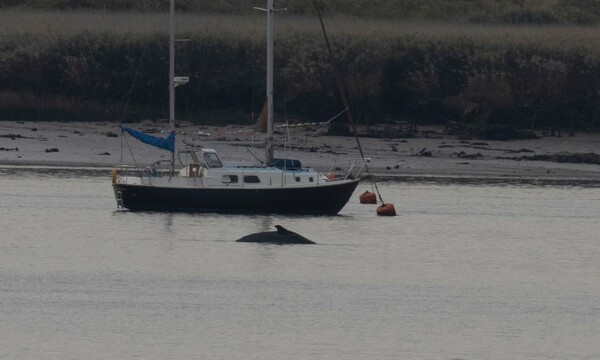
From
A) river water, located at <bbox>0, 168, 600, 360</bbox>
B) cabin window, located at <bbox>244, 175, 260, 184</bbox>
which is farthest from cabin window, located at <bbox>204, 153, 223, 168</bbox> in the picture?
river water, located at <bbox>0, 168, 600, 360</bbox>

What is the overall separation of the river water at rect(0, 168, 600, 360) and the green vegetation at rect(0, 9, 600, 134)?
13.2 m

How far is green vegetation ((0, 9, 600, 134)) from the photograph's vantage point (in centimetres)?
5862

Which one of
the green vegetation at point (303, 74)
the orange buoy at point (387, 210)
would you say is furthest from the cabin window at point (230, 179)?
the green vegetation at point (303, 74)

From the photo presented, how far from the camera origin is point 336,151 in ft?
171

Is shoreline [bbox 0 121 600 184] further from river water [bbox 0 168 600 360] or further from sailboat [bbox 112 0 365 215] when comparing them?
sailboat [bbox 112 0 365 215]

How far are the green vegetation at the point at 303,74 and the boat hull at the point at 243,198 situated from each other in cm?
1696

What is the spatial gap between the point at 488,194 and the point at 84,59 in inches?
819

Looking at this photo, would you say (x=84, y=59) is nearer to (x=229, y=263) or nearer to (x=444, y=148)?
(x=444, y=148)

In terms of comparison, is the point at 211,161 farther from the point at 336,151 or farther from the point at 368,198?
the point at 336,151

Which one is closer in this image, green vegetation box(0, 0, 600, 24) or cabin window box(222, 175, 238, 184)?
cabin window box(222, 175, 238, 184)

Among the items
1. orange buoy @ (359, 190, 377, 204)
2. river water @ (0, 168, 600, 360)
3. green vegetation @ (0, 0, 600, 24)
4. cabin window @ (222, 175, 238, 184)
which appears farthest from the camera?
green vegetation @ (0, 0, 600, 24)

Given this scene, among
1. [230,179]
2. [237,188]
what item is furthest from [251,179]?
[230,179]

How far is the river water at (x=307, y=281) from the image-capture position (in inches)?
994

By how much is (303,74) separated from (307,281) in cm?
3022
